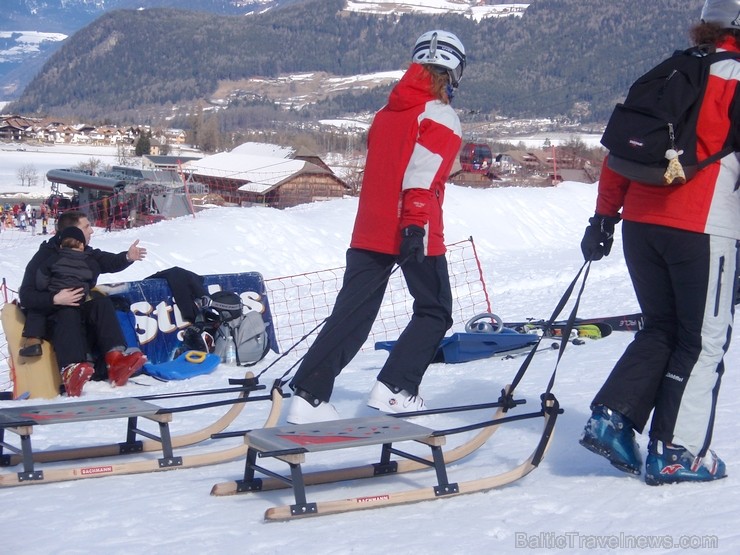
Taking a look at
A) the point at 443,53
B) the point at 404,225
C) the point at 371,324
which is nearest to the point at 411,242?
the point at 404,225

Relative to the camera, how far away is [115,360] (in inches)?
259

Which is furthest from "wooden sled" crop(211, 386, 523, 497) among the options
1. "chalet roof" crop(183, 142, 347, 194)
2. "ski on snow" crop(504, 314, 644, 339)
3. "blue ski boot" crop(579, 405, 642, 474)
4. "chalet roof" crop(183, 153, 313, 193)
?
"chalet roof" crop(183, 153, 313, 193)

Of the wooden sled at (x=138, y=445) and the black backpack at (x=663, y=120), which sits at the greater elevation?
the black backpack at (x=663, y=120)

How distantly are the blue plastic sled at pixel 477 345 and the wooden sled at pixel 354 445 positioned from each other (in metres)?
2.93

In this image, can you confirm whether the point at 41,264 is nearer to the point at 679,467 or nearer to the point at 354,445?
the point at 354,445

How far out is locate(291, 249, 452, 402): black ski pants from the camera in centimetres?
435

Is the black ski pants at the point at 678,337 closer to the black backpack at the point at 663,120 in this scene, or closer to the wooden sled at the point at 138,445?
the black backpack at the point at 663,120

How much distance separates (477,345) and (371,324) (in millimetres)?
2385

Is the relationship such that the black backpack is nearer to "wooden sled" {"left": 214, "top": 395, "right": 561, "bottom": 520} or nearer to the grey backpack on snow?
"wooden sled" {"left": 214, "top": 395, "right": 561, "bottom": 520}

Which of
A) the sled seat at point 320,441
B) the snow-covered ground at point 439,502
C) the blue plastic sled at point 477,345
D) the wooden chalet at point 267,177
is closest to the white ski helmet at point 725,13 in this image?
the snow-covered ground at point 439,502

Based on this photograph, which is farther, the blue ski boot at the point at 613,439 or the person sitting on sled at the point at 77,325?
the person sitting on sled at the point at 77,325

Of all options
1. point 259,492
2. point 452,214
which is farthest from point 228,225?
point 259,492

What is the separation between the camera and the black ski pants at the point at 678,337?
339cm

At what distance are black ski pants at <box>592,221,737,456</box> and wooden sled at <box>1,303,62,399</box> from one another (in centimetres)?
413
